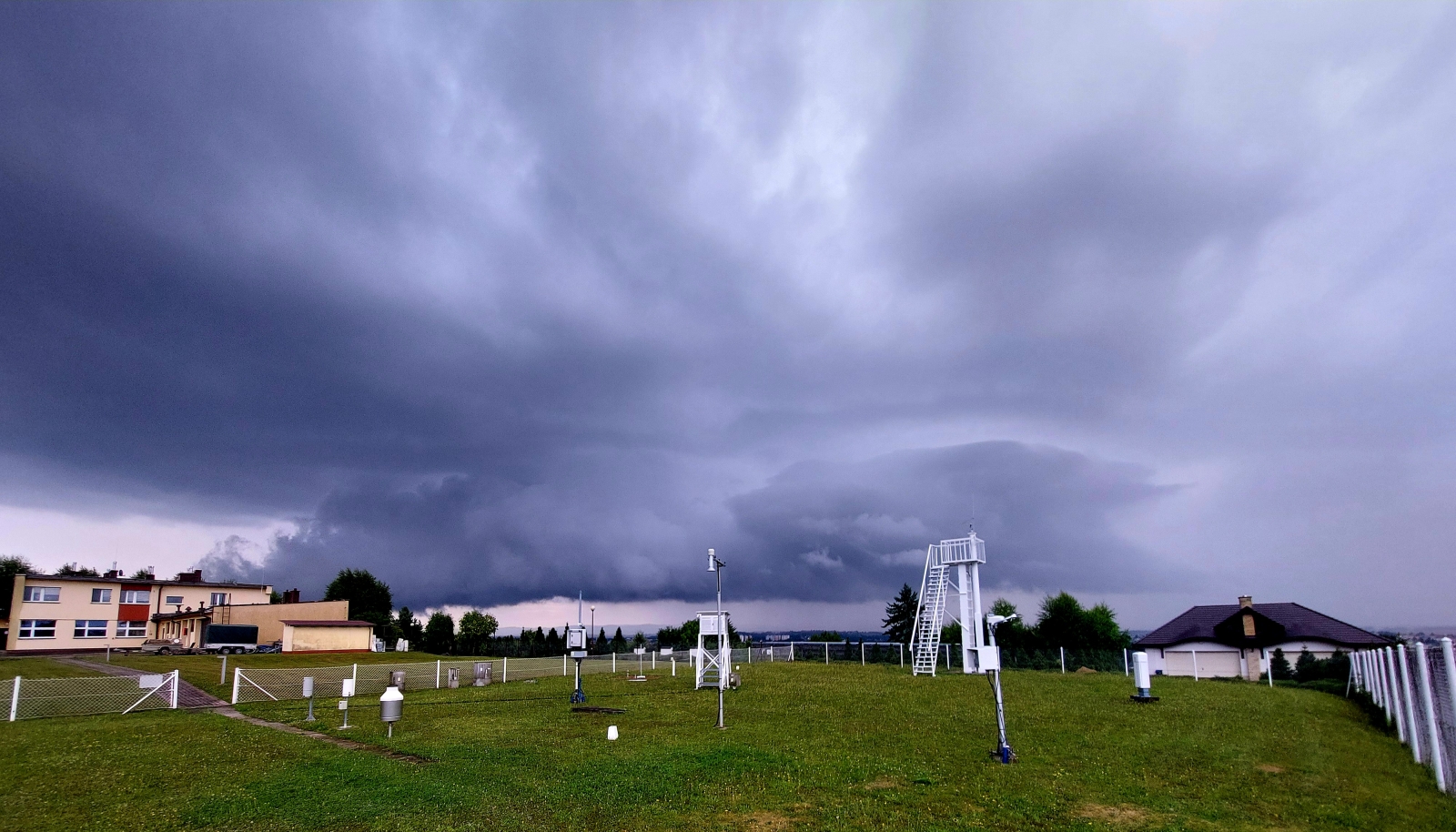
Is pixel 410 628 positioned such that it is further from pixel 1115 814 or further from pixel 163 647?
pixel 1115 814

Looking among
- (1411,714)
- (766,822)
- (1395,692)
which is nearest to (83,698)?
(766,822)

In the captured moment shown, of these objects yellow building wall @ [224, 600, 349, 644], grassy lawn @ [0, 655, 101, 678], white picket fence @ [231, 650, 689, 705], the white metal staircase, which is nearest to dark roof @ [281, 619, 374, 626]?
yellow building wall @ [224, 600, 349, 644]

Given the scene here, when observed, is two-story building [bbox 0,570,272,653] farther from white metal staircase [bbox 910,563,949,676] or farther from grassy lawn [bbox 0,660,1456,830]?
white metal staircase [bbox 910,563,949,676]

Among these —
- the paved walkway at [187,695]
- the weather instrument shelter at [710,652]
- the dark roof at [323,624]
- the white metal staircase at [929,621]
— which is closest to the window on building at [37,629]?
the dark roof at [323,624]

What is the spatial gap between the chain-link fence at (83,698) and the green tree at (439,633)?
57.7 meters

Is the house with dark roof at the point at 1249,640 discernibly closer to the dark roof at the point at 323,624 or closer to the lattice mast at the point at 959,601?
the lattice mast at the point at 959,601

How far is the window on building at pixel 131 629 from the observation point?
7181 cm

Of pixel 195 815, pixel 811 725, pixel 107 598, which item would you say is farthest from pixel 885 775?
pixel 107 598

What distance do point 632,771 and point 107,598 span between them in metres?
79.8

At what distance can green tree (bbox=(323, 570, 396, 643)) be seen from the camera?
104562 mm

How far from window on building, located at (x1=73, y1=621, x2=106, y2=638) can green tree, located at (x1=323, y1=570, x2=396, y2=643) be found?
1306 inches

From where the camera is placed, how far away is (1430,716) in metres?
13.7

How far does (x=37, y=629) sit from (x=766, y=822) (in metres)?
82.6

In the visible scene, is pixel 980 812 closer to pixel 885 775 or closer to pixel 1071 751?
pixel 885 775
